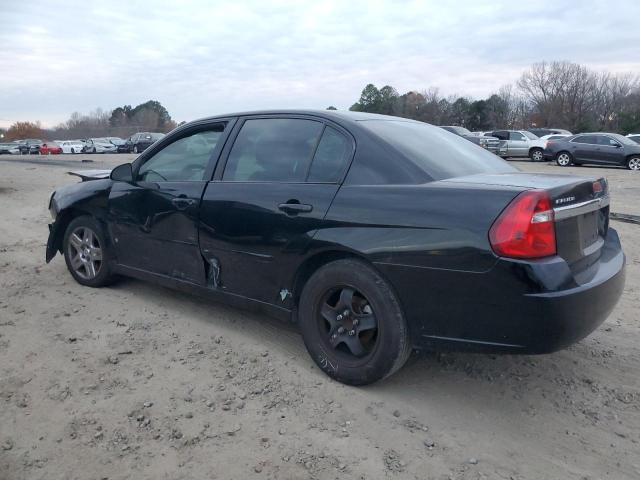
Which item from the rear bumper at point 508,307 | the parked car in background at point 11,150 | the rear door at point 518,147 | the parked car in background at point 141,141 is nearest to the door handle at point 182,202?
the rear bumper at point 508,307

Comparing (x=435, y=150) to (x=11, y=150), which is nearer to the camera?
(x=435, y=150)

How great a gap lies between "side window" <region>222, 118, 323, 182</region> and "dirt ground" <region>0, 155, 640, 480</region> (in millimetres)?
1155

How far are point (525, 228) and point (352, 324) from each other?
1.11 m

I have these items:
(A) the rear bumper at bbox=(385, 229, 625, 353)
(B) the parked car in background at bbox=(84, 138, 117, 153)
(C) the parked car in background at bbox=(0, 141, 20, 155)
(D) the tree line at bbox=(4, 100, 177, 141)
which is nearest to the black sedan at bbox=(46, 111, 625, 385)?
(A) the rear bumper at bbox=(385, 229, 625, 353)

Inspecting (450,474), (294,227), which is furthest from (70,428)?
(450,474)

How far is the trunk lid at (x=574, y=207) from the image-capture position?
2.88 meters

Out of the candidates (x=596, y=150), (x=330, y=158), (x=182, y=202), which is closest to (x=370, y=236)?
(x=330, y=158)

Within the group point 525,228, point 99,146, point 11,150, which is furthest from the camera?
point 11,150

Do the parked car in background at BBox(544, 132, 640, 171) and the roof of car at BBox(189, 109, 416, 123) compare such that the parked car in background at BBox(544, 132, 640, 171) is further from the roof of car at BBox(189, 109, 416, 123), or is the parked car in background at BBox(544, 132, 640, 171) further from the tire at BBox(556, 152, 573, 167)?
the roof of car at BBox(189, 109, 416, 123)

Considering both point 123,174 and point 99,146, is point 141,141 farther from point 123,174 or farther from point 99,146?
point 123,174

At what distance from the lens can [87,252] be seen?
505 cm

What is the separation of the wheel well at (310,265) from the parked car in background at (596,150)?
20.8 m

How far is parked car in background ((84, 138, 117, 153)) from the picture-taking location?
43.1 meters

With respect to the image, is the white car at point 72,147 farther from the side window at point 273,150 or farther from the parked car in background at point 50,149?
the side window at point 273,150
